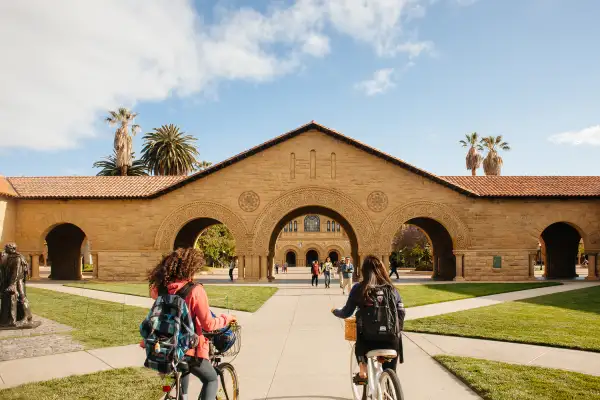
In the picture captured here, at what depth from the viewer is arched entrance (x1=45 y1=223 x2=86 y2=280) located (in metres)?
34.2

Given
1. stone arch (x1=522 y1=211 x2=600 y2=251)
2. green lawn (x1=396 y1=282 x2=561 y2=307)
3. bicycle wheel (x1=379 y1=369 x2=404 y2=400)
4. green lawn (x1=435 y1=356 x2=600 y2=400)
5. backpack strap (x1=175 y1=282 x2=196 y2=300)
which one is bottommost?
green lawn (x1=396 y1=282 x2=561 y2=307)

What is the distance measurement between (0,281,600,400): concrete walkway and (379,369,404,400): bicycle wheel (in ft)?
5.26

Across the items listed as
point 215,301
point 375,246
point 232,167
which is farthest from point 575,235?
point 215,301

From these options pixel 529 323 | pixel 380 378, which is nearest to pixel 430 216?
pixel 529 323

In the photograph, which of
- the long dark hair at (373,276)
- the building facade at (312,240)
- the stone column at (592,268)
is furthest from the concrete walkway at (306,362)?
the building facade at (312,240)

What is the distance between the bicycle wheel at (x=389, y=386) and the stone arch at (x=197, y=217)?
79.1 ft

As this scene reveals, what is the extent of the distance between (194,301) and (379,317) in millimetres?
1998

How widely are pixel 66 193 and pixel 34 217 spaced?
2.57 meters

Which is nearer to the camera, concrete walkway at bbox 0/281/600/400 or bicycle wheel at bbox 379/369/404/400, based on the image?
bicycle wheel at bbox 379/369/404/400

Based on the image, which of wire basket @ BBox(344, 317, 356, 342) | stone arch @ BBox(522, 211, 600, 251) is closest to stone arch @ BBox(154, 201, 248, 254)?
stone arch @ BBox(522, 211, 600, 251)

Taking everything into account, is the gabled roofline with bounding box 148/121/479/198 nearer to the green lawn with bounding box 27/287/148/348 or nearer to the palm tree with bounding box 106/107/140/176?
the green lawn with bounding box 27/287/148/348

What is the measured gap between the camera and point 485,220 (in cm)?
2914

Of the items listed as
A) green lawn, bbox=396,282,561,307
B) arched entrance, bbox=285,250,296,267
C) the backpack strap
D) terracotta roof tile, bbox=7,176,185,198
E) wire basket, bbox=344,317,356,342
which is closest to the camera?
the backpack strap

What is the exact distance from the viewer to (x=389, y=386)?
500cm
